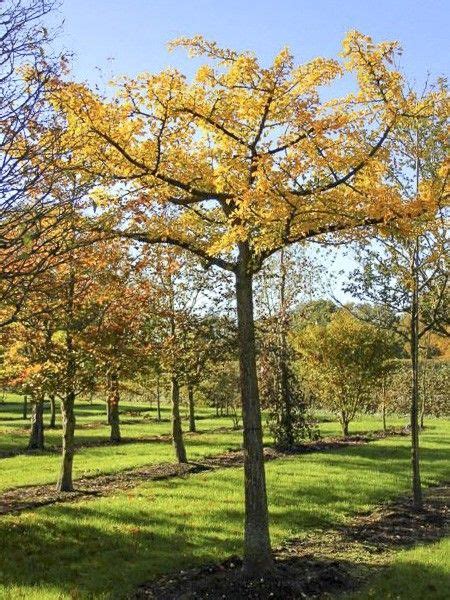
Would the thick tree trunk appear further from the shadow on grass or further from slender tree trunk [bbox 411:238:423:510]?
slender tree trunk [bbox 411:238:423:510]

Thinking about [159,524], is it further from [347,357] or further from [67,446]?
[347,357]

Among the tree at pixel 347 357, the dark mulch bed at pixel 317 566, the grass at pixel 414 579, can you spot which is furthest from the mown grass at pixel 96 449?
the grass at pixel 414 579

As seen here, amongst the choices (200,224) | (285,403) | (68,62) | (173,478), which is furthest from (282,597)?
(285,403)

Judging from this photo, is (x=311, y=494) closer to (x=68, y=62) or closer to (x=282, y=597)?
(x=282, y=597)

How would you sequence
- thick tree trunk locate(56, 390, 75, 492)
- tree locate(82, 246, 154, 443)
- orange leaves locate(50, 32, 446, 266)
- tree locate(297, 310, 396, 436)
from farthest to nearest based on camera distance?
tree locate(297, 310, 396, 436) < thick tree trunk locate(56, 390, 75, 492) < tree locate(82, 246, 154, 443) < orange leaves locate(50, 32, 446, 266)

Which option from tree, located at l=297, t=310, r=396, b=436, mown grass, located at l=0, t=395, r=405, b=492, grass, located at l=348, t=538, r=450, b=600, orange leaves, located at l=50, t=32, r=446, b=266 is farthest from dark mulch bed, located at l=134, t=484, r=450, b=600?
tree, located at l=297, t=310, r=396, b=436

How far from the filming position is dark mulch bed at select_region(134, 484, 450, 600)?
25.8ft

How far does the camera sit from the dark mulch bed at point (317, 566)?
25.8 ft

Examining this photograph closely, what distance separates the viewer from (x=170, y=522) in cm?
1180

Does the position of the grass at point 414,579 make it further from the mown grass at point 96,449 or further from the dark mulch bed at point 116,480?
the mown grass at point 96,449

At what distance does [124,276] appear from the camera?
14.5 meters

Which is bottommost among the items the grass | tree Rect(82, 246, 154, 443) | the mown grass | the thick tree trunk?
the mown grass

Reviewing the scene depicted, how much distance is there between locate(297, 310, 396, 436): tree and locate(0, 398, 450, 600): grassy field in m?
8.19

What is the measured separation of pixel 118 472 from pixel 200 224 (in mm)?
11760
